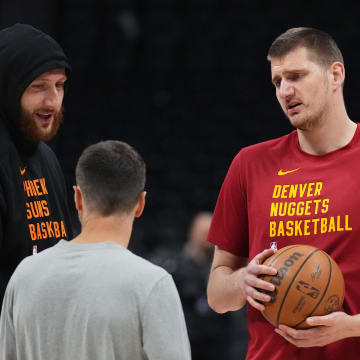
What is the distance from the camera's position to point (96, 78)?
29.8 ft

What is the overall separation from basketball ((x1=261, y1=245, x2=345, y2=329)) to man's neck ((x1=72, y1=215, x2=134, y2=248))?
0.50 m

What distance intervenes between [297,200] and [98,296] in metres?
0.89

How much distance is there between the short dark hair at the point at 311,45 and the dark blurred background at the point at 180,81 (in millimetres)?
6006

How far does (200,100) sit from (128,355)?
23.9 feet

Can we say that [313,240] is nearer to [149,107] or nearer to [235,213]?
[235,213]

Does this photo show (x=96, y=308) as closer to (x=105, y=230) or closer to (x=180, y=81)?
(x=105, y=230)

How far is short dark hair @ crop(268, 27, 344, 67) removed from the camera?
8.60ft

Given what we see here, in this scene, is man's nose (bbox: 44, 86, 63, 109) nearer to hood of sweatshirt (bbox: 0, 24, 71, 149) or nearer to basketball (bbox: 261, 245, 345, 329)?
hood of sweatshirt (bbox: 0, 24, 71, 149)

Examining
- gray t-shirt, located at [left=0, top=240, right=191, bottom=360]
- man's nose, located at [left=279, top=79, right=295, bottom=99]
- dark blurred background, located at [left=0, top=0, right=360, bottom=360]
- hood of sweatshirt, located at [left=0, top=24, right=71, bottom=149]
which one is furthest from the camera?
dark blurred background, located at [left=0, top=0, right=360, bottom=360]

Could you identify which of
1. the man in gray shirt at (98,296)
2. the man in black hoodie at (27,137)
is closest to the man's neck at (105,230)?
the man in gray shirt at (98,296)

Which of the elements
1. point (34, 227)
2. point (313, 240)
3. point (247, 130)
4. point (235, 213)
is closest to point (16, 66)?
point (34, 227)

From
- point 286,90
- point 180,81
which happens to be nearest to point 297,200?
point 286,90

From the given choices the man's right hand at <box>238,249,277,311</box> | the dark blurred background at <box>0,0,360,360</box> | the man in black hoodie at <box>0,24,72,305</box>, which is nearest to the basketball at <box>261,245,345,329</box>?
the man's right hand at <box>238,249,277,311</box>

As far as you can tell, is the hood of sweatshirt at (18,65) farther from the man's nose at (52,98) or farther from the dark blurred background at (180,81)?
the dark blurred background at (180,81)
